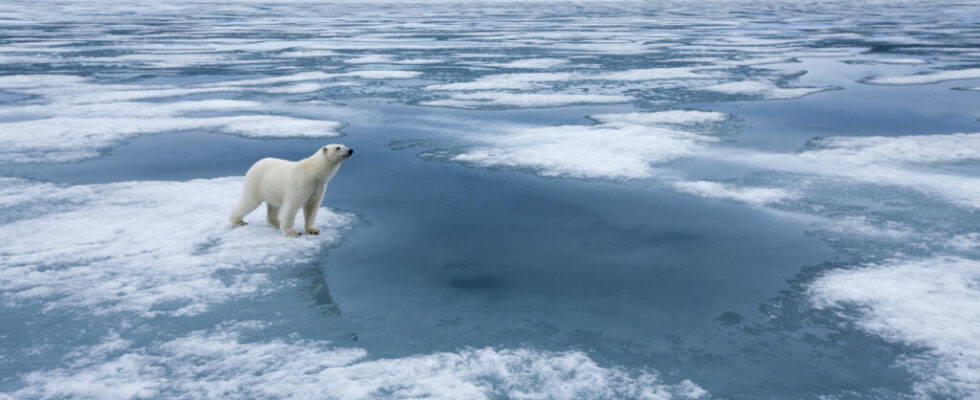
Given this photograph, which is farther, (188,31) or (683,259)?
(188,31)

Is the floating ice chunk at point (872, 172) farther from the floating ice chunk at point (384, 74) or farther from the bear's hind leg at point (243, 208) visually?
the floating ice chunk at point (384, 74)

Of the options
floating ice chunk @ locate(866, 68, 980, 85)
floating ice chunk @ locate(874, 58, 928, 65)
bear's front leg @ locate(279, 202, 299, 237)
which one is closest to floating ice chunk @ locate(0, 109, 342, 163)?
bear's front leg @ locate(279, 202, 299, 237)

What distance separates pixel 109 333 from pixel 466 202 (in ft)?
10.2

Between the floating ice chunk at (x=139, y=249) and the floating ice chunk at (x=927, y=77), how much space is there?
36.8 feet

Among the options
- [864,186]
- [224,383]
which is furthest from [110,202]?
[864,186]

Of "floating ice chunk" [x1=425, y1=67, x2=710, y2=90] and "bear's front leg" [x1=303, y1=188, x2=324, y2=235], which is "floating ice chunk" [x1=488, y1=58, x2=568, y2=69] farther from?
"bear's front leg" [x1=303, y1=188, x2=324, y2=235]

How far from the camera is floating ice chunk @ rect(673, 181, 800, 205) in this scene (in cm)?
652

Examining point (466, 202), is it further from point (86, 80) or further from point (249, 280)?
point (86, 80)

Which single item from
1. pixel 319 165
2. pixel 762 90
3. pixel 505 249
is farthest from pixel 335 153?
pixel 762 90

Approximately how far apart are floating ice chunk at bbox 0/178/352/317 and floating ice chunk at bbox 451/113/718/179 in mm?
2361

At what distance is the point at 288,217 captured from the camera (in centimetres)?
538

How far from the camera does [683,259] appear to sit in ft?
16.9

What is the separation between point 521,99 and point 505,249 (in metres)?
7.09

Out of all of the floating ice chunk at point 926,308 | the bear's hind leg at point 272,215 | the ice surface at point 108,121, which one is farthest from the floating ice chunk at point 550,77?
the floating ice chunk at point 926,308
